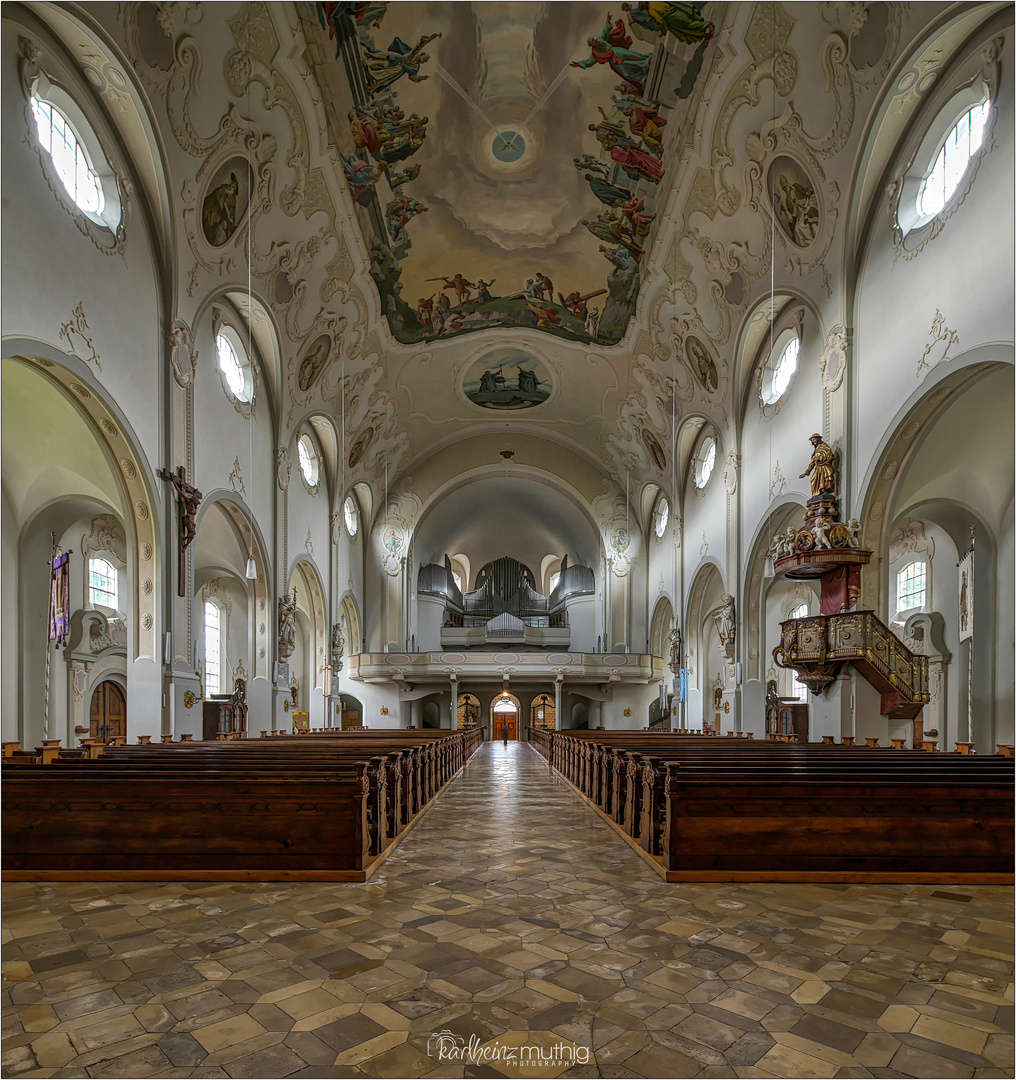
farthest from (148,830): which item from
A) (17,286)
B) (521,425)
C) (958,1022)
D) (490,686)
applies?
(490,686)

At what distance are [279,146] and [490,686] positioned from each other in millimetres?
21235

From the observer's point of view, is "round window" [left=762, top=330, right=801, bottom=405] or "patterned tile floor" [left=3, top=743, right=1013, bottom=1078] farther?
"round window" [left=762, top=330, right=801, bottom=405]

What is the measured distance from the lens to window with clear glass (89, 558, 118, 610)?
52.2 ft

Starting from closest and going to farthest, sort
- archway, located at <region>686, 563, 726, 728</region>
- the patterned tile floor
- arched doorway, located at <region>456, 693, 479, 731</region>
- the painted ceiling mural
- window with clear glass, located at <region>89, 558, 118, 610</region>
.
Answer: the patterned tile floor < the painted ceiling mural < window with clear glass, located at <region>89, 558, 118, 610</region> < archway, located at <region>686, 563, 726, 728</region> < arched doorway, located at <region>456, 693, 479, 731</region>

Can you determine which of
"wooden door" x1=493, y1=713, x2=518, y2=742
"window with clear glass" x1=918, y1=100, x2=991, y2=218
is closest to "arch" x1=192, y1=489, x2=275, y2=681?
"window with clear glass" x1=918, y1=100, x2=991, y2=218

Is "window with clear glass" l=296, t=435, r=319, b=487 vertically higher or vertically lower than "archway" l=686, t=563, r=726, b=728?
higher

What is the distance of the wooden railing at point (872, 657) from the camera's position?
10680mm

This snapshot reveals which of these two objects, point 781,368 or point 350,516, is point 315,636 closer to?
point 350,516

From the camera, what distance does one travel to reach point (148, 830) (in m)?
5.34

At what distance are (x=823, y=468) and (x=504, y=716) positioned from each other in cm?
2181

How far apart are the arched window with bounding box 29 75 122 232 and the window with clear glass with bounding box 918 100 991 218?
10.7 meters

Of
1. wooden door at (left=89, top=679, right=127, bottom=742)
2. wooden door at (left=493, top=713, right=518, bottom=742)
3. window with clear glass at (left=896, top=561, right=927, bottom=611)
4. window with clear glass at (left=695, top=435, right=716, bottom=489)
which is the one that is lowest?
wooden door at (left=493, top=713, right=518, bottom=742)

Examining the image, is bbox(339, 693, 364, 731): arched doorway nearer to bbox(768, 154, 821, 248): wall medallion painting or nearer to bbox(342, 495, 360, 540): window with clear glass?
→ bbox(342, 495, 360, 540): window with clear glass

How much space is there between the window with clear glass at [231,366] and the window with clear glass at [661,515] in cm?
1394
